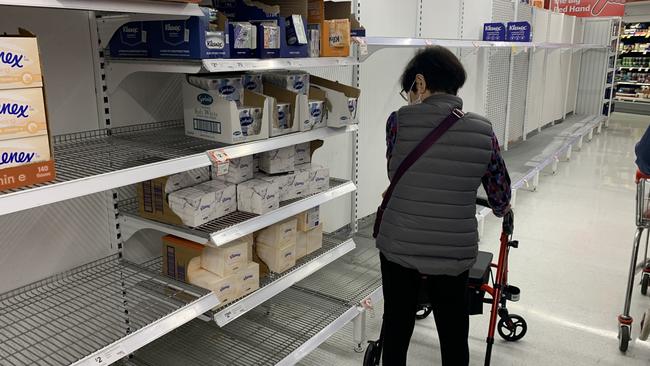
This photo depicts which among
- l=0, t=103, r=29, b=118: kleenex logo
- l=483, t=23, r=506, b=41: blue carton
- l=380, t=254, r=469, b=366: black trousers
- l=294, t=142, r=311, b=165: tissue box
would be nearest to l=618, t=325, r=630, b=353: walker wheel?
l=380, t=254, r=469, b=366: black trousers

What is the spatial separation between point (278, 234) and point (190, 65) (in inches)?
38.5

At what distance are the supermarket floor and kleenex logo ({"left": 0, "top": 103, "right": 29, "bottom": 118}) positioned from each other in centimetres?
204

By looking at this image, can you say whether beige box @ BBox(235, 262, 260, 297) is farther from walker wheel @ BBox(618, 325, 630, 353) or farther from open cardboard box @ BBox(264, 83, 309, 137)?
walker wheel @ BBox(618, 325, 630, 353)

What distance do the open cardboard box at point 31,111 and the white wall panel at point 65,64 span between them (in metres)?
0.64

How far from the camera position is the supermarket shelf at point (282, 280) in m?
2.22

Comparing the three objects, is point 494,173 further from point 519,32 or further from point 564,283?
point 519,32

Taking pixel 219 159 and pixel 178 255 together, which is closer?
pixel 219 159

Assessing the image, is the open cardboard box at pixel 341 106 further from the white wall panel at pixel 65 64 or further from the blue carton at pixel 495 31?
the blue carton at pixel 495 31

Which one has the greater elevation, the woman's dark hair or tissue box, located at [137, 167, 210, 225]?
the woman's dark hair

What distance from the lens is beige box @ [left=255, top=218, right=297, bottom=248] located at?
256cm

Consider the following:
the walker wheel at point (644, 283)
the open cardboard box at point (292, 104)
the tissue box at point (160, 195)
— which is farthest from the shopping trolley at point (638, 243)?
the tissue box at point (160, 195)

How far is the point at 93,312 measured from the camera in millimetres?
2105

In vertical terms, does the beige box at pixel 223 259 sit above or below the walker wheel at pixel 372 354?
above

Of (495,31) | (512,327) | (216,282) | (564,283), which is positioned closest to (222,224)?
(216,282)
